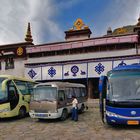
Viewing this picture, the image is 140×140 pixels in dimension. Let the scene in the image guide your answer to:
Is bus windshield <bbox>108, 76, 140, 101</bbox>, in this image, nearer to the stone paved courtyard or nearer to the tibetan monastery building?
the stone paved courtyard

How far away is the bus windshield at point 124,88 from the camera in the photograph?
11672 millimetres

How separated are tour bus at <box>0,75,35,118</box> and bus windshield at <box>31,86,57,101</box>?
1.59 meters

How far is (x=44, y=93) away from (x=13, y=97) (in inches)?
90.7

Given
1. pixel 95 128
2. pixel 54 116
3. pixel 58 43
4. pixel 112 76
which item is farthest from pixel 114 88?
pixel 58 43

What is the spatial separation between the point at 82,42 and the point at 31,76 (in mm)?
6923

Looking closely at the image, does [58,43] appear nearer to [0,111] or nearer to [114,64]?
[114,64]

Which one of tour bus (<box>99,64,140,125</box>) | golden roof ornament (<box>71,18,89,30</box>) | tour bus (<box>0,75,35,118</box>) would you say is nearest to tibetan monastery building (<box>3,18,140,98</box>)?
golden roof ornament (<box>71,18,89,30</box>)

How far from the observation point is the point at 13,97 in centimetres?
1653

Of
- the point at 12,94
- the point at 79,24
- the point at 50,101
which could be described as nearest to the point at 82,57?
the point at 79,24

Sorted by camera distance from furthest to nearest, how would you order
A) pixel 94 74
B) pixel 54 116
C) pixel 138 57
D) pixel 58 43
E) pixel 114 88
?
pixel 58 43 → pixel 94 74 → pixel 138 57 → pixel 54 116 → pixel 114 88

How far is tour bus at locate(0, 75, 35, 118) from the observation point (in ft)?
52.3

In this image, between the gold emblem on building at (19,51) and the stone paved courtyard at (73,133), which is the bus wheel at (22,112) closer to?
the stone paved courtyard at (73,133)

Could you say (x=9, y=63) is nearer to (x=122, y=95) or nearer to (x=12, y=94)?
(x=12, y=94)

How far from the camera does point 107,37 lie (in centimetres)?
2592
